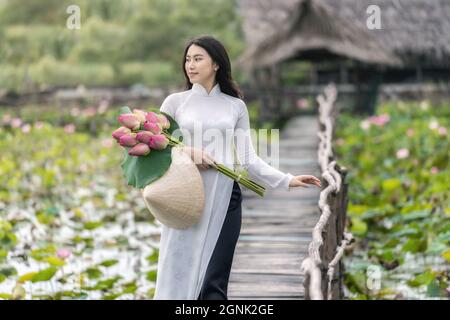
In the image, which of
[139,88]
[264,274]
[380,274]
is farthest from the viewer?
[139,88]

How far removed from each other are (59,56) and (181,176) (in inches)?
989

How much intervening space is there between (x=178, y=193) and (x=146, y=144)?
0.22 m

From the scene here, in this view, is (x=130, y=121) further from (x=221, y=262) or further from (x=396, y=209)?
(x=396, y=209)

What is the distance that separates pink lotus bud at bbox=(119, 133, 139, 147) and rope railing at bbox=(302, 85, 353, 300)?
751mm

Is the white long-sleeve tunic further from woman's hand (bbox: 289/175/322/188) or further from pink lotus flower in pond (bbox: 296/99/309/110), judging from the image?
pink lotus flower in pond (bbox: 296/99/309/110)

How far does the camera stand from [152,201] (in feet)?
12.2

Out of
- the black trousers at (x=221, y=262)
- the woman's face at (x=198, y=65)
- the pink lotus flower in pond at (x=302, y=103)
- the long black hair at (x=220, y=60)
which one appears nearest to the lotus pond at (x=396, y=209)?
the pink lotus flower in pond at (x=302, y=103)

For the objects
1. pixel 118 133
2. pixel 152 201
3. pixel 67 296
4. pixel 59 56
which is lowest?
pixel 67 296

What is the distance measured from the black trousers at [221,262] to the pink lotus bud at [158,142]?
0.36 m

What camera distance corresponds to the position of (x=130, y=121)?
3.77 meters

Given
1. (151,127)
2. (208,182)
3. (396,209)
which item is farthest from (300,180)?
(396,209)

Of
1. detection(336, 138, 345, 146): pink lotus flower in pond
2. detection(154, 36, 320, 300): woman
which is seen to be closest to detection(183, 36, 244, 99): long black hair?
detection(154, 36, 320, 300): woman
